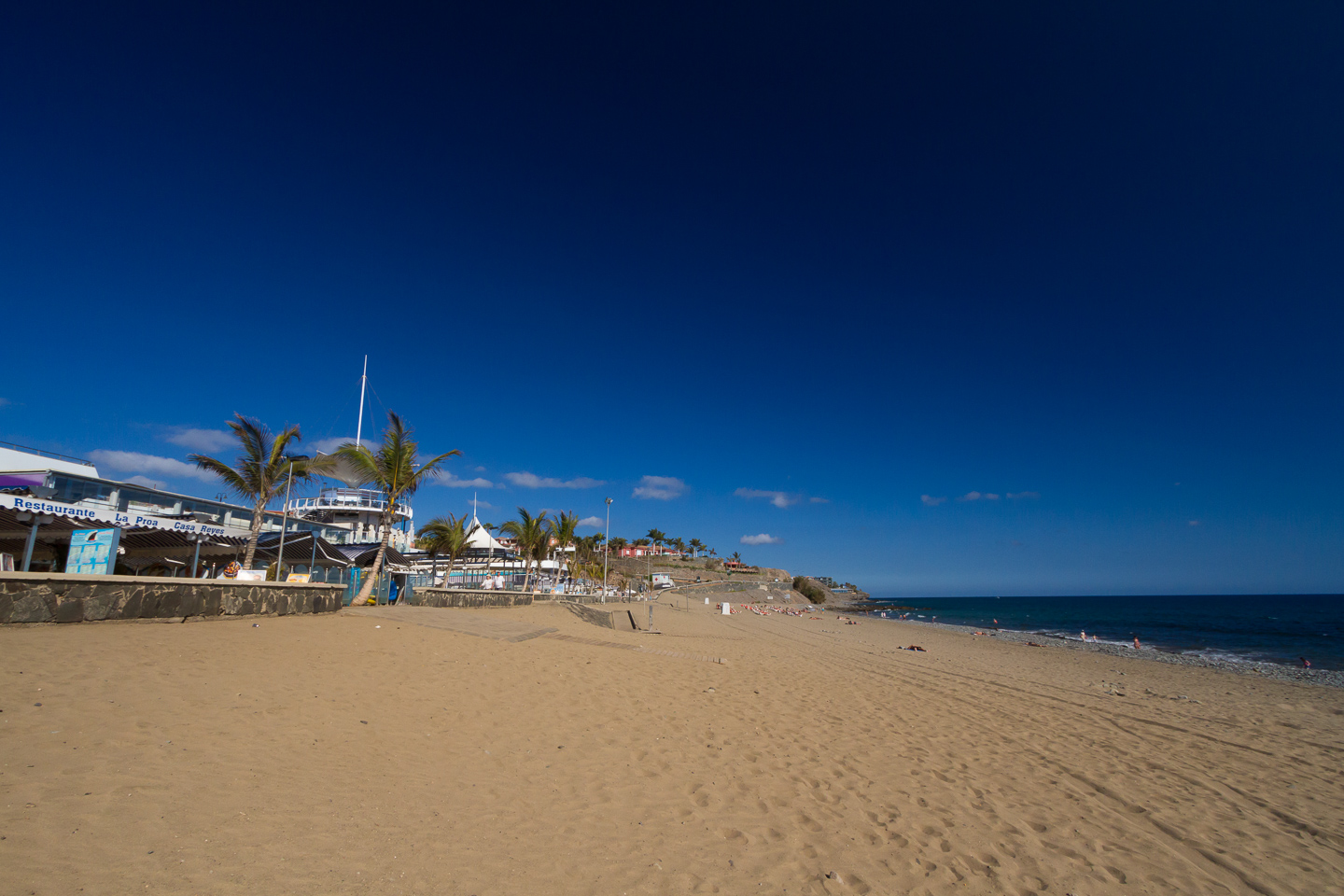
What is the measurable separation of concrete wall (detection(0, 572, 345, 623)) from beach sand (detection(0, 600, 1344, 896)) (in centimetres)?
36

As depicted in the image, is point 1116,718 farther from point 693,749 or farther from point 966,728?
point 693,749

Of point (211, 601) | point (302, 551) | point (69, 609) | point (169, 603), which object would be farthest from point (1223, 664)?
point (302, 551)

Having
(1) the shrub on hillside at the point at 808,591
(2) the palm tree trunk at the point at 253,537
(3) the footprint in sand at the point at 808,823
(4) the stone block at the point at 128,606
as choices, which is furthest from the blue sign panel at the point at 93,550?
(1) the shrub on hillside at the point at 808,591

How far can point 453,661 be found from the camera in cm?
920

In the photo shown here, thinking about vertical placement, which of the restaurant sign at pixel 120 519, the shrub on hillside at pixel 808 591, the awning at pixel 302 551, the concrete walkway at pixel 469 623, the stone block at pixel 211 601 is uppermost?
the restaurant sign at pixel 120 519

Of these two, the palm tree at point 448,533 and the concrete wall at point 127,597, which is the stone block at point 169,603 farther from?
the palm tree at point 448,533

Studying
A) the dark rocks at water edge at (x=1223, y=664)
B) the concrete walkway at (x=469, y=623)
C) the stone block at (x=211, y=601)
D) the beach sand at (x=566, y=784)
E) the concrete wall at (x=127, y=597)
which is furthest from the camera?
the dark rocks at water edge at (x=1223, y=664)

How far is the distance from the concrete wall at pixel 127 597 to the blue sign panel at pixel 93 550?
90.7 inches

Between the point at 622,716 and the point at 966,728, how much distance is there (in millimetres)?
5376

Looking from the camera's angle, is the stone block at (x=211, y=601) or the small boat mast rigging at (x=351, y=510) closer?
the stone block at (x=211, y=601)

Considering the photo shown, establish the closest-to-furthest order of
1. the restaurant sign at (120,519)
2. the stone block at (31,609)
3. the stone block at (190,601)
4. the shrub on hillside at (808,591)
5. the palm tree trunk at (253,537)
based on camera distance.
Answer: the stone block at (31,609) < the stone block at (190,601) < the palm tree trunk at (253,537) < the restaurant sign at (120,519) < the shrub on hillside at (808,591)

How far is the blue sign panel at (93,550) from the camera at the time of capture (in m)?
10.5

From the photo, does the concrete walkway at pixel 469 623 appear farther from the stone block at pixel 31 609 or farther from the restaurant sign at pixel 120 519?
the restaurant sign at pixel 120 519

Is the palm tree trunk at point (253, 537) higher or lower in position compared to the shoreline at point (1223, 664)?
higher
